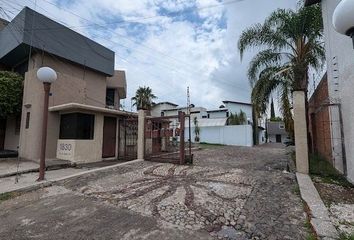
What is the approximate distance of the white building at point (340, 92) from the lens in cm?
625

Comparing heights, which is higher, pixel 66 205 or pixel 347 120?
pixel 347 120

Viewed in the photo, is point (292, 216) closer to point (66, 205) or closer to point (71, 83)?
point (66, 205)

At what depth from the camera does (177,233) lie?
372 centimetres

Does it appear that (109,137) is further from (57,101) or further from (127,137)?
(57,101)

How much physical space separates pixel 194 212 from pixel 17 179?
6.56 m

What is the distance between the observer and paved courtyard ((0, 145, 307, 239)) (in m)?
3.81

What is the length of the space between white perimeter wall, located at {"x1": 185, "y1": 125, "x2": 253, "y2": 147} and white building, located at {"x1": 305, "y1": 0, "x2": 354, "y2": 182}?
19999 mm

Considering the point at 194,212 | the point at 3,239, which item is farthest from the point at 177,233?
the point at 3,239

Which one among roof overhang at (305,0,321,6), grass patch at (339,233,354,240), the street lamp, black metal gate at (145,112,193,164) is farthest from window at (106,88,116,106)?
the street lamp

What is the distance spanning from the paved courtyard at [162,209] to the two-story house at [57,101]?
4757 mm

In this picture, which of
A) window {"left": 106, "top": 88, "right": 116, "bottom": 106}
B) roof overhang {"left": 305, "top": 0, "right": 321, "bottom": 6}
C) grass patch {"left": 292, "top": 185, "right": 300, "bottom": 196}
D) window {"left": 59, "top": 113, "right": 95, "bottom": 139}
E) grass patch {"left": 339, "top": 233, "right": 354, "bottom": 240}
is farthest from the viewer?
window {"left": 106, "top": 88, "right": 116, "bottom": 106}

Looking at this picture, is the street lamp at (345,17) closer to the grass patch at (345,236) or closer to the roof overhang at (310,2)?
the grass patch at (345,236)

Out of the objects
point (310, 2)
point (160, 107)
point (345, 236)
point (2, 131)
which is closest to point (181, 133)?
point (345, 236)

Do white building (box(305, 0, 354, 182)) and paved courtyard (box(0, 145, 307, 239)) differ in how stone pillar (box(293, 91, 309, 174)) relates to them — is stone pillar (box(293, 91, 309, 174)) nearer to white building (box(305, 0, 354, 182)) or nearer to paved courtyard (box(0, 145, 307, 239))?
paved courtyard (box(0, 145, 307, 239))
